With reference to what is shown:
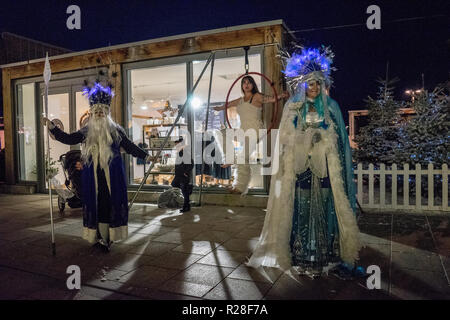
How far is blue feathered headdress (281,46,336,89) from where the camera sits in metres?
3.68

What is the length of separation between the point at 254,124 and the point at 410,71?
17.5 metres

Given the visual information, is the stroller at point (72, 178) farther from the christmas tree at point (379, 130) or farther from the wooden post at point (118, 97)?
the christmas tree at point (379, 130)

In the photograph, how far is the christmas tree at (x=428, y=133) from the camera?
7425 mm

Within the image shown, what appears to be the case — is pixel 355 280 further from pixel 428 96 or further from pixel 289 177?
pixel 428 96

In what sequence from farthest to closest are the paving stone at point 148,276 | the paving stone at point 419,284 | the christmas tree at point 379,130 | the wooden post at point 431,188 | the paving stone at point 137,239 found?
the christmas tree at point 379,130
the wooden post at point 431,188
the paving stone at point 137,239
the paving stone at point 148,276
the paving stone at point 419,284

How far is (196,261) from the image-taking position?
158 inches

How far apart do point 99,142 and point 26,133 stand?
7.54 meters

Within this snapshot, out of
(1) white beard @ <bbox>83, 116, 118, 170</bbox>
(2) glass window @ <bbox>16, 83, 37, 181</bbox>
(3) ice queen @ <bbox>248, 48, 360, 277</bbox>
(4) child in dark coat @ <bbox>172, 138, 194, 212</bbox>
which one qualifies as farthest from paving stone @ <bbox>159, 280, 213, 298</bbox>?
(2) glass window @ <bbox>16, 83, 37, 181</bbox>

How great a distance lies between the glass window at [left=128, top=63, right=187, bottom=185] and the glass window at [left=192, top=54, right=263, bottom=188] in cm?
51

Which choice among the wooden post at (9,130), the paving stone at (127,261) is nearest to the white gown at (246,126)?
the paving stone at (127,261)

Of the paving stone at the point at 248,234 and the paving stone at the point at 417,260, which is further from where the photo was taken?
the paving stone at the point at 248,234

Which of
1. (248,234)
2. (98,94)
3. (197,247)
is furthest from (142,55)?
(197,247)

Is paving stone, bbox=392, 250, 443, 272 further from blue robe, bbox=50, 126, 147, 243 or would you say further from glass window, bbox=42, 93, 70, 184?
glass window, bbox=42, 93, 70, 184

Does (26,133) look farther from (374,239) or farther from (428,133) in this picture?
(428,133)
